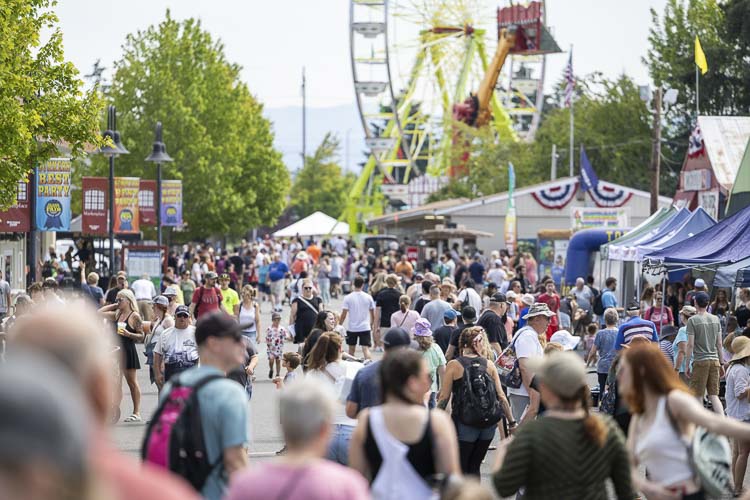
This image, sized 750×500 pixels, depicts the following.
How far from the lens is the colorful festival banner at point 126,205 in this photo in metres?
36.1

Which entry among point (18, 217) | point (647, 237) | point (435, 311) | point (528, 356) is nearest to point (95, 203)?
point (18, 217)

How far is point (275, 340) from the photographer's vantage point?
1989 cm

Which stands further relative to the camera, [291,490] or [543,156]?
[543,156]

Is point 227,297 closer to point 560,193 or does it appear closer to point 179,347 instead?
point 179,347

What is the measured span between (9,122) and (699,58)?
22954 mm

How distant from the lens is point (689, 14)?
69.2 metres

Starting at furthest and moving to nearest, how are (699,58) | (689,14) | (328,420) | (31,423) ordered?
(689,14) < (699,58) < (328,420) < (31,423)

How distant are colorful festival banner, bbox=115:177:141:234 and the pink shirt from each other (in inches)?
1265

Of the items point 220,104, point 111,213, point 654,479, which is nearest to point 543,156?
point 220,104

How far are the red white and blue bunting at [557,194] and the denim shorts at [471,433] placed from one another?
163ft

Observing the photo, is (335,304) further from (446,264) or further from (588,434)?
(588,434)

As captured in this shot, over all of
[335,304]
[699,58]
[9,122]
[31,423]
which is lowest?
[335,304]

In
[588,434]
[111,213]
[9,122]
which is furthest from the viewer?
[111,213]

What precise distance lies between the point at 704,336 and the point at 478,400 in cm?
568
